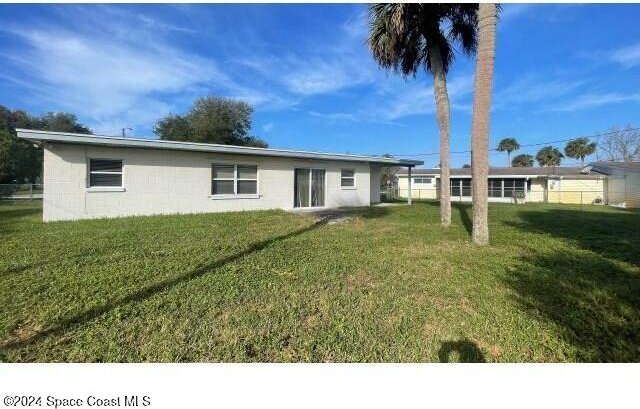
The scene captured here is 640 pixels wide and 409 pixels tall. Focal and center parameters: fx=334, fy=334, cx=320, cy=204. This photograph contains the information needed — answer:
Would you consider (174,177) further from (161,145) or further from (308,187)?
(308,187)

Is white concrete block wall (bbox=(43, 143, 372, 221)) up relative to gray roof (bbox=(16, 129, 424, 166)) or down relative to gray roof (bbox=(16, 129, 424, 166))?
down

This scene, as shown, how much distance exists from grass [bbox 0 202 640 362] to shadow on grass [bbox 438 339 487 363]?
0.02 meters

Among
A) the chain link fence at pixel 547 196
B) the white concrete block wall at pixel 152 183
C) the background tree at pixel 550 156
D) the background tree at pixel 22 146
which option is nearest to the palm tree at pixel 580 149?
the background tree at pixel 550 156

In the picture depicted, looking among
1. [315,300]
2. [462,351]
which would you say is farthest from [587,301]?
[315,300]

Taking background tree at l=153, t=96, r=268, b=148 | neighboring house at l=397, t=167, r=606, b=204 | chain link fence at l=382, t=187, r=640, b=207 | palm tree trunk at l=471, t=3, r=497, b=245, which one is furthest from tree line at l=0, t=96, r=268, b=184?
palm tree trunk at l=471, t=3, r=497, b=245

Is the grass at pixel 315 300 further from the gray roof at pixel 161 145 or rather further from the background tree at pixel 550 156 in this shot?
the background tree at pixel 550 156

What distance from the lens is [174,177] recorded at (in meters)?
12.1

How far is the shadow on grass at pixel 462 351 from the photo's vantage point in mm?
2754

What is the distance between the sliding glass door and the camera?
1527 cm

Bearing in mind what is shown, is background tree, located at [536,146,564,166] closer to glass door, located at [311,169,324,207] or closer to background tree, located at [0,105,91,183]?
glass door, located at [311,169,324,207]

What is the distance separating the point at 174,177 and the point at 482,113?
10.1m

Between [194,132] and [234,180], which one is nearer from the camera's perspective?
[234,180]

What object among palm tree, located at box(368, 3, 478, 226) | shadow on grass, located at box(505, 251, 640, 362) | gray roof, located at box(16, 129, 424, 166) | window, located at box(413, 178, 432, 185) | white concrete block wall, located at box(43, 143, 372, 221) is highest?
palm tree, located at box(368, 3, 478, 226)

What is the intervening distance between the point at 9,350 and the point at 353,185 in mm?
15459
